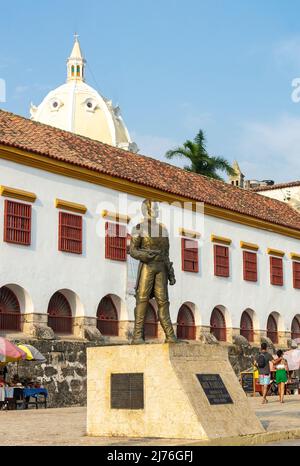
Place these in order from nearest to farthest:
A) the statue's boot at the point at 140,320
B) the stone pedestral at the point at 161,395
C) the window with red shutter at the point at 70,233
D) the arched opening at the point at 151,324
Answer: the stone pedestral at the point at 161,395 → the statue's boot at the point at 140,320 → the window with red shutter at the point at 70,233 → the arched opening at the point at 151,324

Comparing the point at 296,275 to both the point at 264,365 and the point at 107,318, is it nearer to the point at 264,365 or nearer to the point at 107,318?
the point at 107,318

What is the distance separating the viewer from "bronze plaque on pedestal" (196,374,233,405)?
10.5m

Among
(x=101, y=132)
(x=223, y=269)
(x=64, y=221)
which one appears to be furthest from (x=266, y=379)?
(x=101, y=132)

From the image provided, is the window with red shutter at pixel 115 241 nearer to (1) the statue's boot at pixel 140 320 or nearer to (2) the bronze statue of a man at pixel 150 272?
(2) the bronze statue of a man at pixel 150 272

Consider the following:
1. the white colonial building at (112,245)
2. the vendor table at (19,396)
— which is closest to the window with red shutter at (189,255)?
the white colonial building at (112,245)

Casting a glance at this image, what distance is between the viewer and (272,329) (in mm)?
31047

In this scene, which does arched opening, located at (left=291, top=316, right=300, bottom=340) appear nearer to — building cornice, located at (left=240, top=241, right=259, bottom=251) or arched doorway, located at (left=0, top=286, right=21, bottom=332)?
building cornice, located at (left=240, top=241, right=259, bottom=251)

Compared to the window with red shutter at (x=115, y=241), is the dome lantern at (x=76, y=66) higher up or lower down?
higher up

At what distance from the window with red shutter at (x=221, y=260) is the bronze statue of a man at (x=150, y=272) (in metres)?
16.1

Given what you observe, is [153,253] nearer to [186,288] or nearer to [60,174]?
[60,174]

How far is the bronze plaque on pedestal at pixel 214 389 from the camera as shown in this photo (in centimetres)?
1049

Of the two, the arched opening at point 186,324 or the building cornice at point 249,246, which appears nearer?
the arched opening at point 186,324

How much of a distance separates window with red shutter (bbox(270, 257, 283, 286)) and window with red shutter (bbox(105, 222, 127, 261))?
8.72 metres

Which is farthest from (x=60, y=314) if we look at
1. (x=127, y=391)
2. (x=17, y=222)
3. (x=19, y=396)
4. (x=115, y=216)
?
(x=127, y=391)
